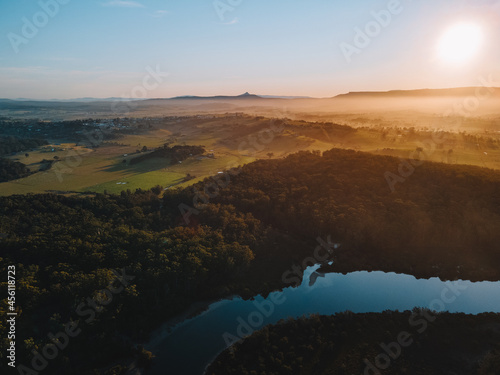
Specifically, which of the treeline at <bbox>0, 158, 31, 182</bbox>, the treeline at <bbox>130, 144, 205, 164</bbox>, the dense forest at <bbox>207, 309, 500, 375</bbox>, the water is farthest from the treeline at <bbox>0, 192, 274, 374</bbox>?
the treeline at <bbox>130, 144, 205, 164</bbox>

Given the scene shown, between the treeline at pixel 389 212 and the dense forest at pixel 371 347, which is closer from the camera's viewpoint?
the dense forest at pixel 371 347

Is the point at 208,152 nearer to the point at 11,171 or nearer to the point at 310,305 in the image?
the point at 11,171

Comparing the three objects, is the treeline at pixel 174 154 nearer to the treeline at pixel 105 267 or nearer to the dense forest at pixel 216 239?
the dense forest at pixel 216 239

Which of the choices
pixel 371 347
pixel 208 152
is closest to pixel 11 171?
pixel 208 152

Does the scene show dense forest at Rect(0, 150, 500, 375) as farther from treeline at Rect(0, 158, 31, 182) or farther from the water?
treeline at Rect(0, 158, 31, 182)

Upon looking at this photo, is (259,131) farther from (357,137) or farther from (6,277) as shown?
(6,277)

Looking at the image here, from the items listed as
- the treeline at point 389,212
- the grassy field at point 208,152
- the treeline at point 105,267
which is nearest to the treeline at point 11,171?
the grassy field at point 208,152

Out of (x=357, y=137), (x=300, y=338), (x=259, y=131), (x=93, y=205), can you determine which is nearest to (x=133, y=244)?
(x=93, y=205)
